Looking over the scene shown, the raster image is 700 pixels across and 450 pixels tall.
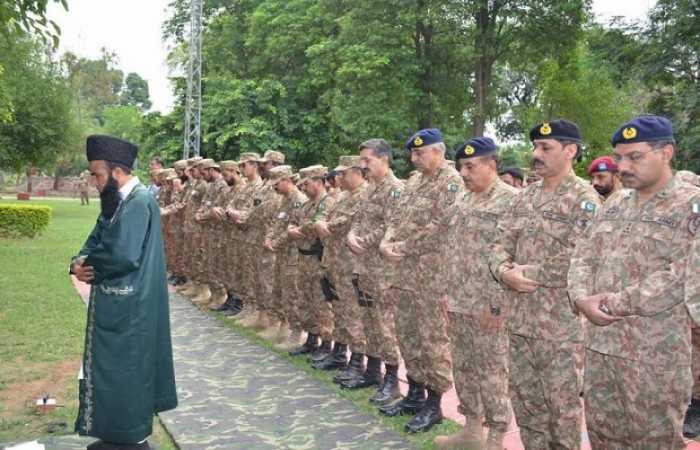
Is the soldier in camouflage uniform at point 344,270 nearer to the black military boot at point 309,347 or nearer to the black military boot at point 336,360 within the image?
the black military boot at point 336,360

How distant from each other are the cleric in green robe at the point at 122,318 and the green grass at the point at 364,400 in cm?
187

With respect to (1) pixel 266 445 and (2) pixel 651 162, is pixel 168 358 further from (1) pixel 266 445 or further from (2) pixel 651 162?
(2) pixel 651 162

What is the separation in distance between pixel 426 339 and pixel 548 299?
1527 millimetres

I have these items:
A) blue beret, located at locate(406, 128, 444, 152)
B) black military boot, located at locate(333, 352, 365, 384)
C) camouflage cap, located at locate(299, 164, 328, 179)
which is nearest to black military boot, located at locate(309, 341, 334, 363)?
black military boot, located at locate(333, 352, 365, 384)

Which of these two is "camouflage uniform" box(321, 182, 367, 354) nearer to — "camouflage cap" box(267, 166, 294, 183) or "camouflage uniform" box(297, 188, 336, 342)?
"camouflage uniform" box(297, 188, 336, 342)

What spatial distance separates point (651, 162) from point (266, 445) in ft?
10.6

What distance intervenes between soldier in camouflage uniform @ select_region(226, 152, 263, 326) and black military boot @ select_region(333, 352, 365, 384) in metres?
2.66

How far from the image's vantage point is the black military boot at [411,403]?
5.49 meters

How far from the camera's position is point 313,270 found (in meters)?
7.30

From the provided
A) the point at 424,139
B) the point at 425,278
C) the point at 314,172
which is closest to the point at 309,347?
the point at 314,172

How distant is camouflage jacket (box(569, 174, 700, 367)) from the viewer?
9.91 feet

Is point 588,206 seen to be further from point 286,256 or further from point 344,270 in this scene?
point 286,256

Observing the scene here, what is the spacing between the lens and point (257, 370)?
271 inches

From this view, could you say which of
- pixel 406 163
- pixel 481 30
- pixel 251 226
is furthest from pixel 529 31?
pixel 251 226
